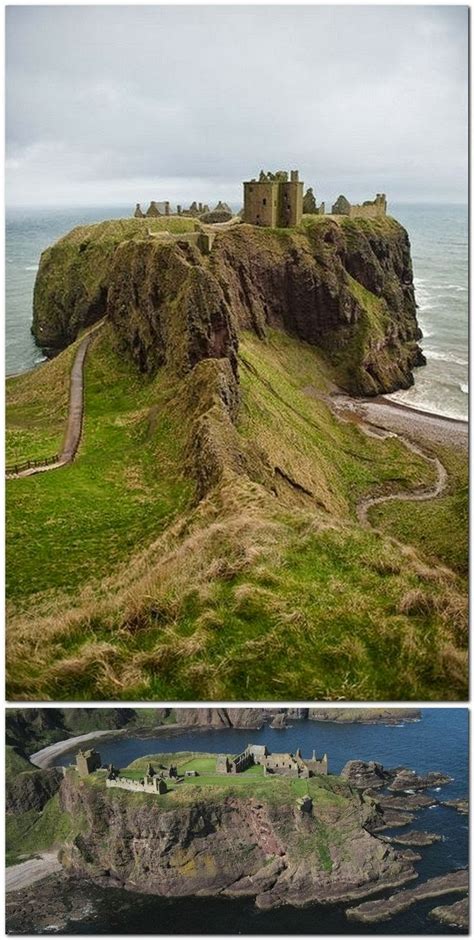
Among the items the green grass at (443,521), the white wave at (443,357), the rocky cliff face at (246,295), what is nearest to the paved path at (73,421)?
the rocky cliff face at (246,295)

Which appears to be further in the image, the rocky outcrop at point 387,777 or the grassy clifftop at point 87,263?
the grassy clifftop at point 87,263

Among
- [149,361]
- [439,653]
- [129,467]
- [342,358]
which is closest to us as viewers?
[439,653]

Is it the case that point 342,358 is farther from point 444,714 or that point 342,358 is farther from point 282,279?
point 444,714

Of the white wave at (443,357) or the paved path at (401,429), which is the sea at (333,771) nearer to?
the paved path at (401,429)

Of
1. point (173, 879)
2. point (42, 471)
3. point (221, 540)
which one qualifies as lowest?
point (173, 879)

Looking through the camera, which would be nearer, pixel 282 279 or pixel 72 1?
pixel 72 1

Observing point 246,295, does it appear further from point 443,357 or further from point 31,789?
point 31,789

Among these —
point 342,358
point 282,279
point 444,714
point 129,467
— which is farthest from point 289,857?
point 282,279
